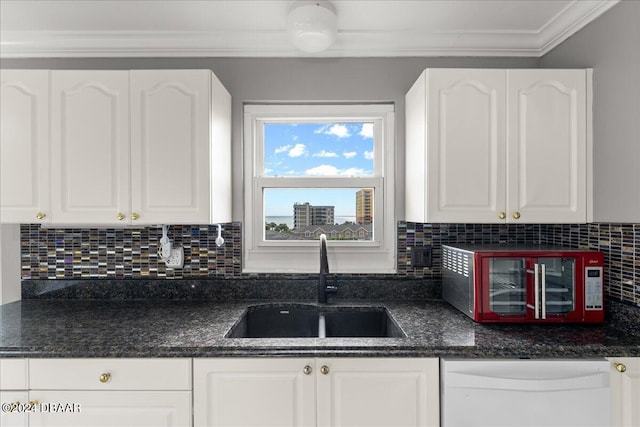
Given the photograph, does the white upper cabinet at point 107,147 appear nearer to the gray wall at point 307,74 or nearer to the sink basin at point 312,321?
the gray wall at point 307,74

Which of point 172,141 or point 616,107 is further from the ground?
point 616,107

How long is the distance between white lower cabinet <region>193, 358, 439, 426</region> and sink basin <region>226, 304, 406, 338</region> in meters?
0.48

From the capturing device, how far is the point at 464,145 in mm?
1641

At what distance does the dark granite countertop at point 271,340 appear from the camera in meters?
1.34

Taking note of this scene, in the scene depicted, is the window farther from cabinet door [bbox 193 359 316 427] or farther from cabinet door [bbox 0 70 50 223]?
cabinet door [bbox 0 70 50 223]

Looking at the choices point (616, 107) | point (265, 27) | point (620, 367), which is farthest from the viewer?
point (265, 27)

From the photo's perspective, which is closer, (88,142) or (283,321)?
(88,142)

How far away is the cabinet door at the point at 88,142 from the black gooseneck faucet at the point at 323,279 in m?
0.94

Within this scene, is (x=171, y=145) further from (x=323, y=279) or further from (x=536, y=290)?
(x=536, y=290)

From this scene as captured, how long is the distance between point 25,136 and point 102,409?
1.25 meters

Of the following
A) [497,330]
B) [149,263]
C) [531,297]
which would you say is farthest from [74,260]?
[531,297]

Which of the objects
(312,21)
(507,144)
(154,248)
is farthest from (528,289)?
(154,248)

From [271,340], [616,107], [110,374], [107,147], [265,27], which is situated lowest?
[110,374]

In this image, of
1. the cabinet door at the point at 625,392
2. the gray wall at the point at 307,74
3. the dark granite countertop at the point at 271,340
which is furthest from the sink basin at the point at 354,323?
the gray wall at the point at 307,74
